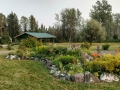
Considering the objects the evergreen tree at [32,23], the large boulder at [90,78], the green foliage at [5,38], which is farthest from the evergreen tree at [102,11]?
the large boulder at [90,78]

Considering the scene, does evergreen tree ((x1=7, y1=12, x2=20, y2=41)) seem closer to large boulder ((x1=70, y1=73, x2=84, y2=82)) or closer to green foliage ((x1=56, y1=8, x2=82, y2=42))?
green foliage ((x1=56, y1=8, x2=82, y2=42))

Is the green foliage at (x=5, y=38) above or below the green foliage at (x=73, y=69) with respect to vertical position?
above

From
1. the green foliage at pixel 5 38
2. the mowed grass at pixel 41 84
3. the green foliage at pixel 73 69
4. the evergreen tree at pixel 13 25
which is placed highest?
the evergreen tree at pixel 13 25

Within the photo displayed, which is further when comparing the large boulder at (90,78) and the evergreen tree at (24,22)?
the evergreen tree at (24,22)

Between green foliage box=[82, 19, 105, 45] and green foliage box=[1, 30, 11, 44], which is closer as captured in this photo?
green foliage box=[82, 19, 105, 45]

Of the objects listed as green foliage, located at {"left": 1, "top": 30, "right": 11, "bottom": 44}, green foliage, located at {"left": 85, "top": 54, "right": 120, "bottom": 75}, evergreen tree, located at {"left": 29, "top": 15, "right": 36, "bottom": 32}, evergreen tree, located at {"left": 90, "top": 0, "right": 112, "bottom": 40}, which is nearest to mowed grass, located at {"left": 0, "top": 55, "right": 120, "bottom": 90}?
green foliage, located at {"left": 85, "top": 54, "right": 120, "bottom": 75}

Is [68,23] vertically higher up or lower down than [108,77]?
higher up

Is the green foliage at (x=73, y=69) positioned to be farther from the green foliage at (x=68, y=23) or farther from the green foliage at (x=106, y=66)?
the green foliage at (x=68, y=23)

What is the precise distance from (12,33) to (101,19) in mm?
26205

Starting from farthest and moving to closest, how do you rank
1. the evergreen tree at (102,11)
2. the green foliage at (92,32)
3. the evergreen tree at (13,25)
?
the evergreen tree at (13,25) → the evergreen tree at (102,11) → the green foliage at (92,32)

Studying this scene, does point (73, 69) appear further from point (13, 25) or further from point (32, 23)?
point (32, 23)

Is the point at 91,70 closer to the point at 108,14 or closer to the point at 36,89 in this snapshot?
the point at 36,89

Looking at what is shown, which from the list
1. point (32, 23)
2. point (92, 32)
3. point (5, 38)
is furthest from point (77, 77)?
point (32, 23)

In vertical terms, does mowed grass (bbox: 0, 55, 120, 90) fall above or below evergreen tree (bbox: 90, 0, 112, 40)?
below
